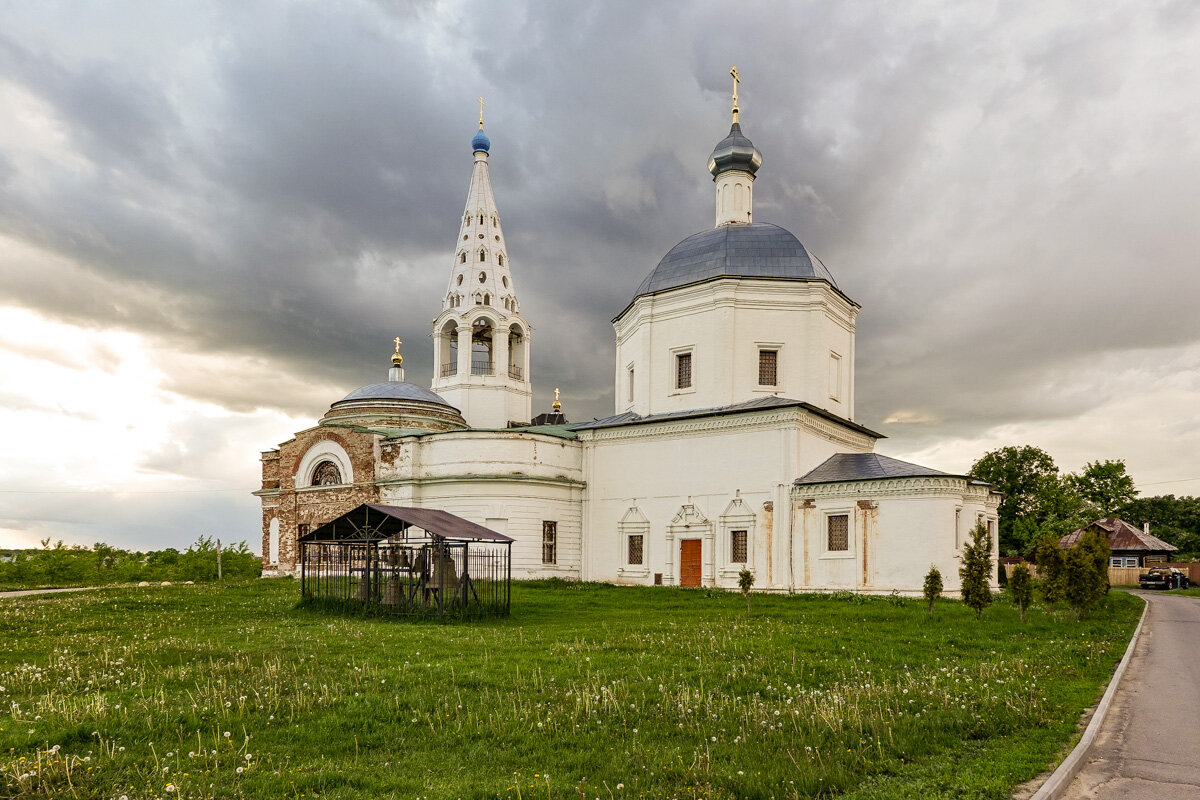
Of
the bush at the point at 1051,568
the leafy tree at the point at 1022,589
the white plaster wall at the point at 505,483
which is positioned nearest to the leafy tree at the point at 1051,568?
the bush at the point at 1051,568

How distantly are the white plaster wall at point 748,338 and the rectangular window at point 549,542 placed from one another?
616cm

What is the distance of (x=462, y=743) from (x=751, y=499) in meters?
23.1

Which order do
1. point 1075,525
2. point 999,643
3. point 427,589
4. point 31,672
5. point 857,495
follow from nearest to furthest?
1. point 31,672
2. point 999,643
3. point 427,589
4. point 857,495
5. point 1075,525

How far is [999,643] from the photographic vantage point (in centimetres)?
1527

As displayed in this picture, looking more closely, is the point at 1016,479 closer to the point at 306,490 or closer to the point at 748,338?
the point at 748,338

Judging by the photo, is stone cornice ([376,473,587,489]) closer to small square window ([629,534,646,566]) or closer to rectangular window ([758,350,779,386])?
small square window ([629,534,646,566])

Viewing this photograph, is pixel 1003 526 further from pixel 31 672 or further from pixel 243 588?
pixel 31 672

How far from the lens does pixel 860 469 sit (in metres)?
29.5

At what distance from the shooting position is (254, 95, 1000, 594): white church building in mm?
28625

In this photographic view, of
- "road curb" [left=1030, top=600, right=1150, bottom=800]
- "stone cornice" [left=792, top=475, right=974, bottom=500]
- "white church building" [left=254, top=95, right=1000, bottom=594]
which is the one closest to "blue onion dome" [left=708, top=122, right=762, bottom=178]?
"white church building" [left=254, top=95, right=1000, bottom=594]

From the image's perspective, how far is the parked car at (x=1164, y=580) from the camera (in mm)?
47344

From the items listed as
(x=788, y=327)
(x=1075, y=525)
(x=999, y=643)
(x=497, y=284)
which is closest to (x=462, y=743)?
(x=999, y=643)

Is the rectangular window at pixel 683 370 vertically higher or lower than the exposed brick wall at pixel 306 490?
higher

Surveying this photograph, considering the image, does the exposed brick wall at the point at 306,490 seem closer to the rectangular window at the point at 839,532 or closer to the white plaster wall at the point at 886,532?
the white plaster wall at the point at 886,532
